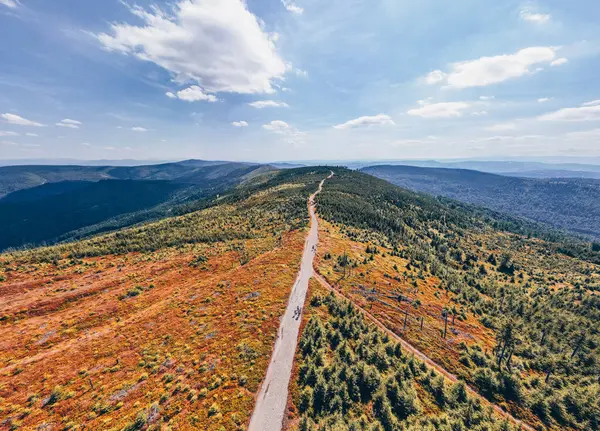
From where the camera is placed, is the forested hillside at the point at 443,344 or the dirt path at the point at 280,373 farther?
the forested hillside at the point at 443,344

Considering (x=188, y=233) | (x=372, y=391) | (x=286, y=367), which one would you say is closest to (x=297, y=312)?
(x=286, y=367)

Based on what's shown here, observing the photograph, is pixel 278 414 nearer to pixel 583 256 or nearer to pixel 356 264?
pixel 356 264

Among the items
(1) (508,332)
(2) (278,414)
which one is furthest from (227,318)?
(1) (508,332)

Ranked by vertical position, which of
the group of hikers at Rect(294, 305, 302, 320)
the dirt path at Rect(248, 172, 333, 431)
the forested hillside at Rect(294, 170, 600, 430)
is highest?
the dirt path at Rect(248, 172, 333, 431)

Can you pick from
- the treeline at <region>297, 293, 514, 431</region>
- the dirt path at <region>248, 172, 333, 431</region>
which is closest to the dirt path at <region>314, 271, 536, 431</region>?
the treeline at <region>297, 293, 514, 431</region>

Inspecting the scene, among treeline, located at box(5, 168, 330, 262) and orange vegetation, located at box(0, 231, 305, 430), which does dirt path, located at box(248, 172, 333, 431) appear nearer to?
orange vegetation, located at box(0, 231, 305, 430)

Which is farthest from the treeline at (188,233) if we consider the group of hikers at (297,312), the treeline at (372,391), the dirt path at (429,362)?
the treeline at (372,391)

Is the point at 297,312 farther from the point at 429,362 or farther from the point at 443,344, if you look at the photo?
the point at 443,344

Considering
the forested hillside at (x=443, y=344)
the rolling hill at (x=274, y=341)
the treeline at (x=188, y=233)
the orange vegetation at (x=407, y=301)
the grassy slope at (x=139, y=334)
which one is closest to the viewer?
the grassy slope at (x=139, y=334)

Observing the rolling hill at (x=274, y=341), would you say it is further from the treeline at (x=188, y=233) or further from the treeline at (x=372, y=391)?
the treeline at (x=188, y=233)
